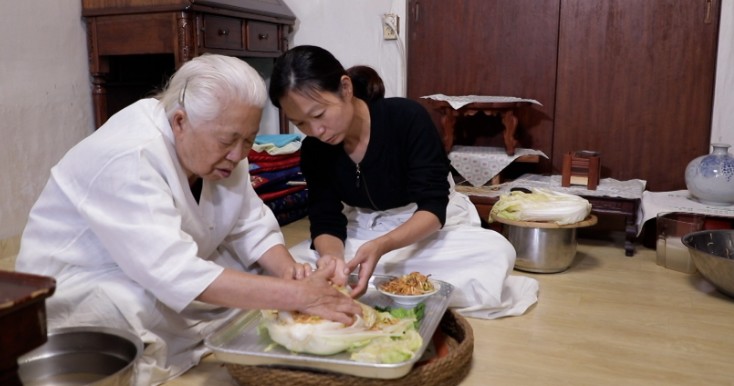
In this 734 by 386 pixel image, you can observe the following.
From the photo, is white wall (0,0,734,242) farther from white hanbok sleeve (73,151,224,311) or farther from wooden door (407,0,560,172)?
white hanbok sleeve (73,151,224,311)

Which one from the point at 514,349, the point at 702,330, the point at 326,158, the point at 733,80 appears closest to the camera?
the point at 514,349

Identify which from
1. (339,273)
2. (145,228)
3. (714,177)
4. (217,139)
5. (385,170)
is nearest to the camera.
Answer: (145,228)

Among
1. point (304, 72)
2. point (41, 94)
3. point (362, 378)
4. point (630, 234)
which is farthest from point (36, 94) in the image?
point (630, 234)

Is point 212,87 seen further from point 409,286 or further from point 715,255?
point 715,255

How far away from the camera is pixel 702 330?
2.30 meters

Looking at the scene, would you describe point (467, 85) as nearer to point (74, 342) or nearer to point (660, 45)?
point (660, 45)

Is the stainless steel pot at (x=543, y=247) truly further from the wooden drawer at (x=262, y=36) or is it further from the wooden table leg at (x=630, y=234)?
the wooden drawer at (x=262, y=36)

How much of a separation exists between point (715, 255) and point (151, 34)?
2.78 meters

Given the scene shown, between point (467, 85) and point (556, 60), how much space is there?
0.52m

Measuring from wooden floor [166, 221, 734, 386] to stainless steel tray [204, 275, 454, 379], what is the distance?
0.19 metres

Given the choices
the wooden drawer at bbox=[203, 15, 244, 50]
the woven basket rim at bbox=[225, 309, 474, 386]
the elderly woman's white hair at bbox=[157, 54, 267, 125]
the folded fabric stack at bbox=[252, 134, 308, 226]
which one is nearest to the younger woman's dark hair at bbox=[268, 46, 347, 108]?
the elderly woman's white hair at bbox=[157, 54, 267, 125]

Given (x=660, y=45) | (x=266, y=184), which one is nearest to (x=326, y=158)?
(x=266, y=184)

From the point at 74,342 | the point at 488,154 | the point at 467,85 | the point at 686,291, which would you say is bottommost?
the point at 686,291

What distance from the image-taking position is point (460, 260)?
2480 mm
